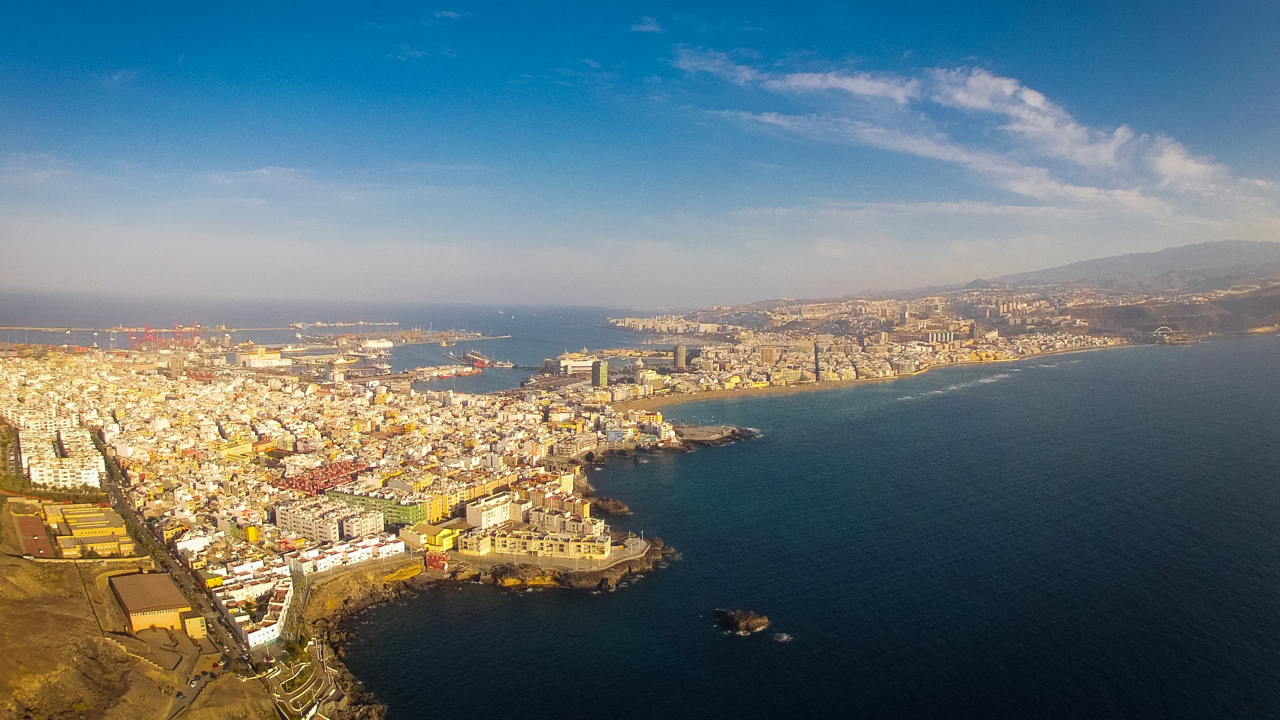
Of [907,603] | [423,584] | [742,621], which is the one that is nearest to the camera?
[742,621]

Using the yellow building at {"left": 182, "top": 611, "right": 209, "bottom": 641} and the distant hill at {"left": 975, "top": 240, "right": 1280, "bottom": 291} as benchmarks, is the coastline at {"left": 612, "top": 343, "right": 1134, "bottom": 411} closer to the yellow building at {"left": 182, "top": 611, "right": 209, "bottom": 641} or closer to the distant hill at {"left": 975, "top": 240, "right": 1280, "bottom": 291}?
the yellow building at {"left": 182, "top": 611, "right": 209, "bottom": 641}

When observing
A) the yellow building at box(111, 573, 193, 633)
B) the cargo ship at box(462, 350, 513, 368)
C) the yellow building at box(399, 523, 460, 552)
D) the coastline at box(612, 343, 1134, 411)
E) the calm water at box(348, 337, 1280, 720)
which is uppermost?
the cargo ship at box(462, 350, 513, 368)

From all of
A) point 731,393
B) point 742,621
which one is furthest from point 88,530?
point 731,393

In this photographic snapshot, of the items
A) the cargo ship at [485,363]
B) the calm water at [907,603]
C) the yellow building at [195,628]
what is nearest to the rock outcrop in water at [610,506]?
the calm water at [907,603]

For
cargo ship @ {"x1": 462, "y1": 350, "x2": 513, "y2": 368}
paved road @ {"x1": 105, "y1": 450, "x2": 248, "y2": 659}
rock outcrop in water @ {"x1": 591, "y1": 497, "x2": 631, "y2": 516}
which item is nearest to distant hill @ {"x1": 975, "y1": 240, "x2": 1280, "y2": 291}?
cargo ship @ {"x1": 462, "y1": 350, "x2": 513, "y2": 368}

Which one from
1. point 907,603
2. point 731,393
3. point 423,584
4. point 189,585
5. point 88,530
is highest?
point 88,530

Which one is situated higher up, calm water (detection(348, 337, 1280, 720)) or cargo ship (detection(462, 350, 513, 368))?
cargo ship (detection(462, 350, 513, 368))

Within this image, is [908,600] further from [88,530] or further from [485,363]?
[485,363]
